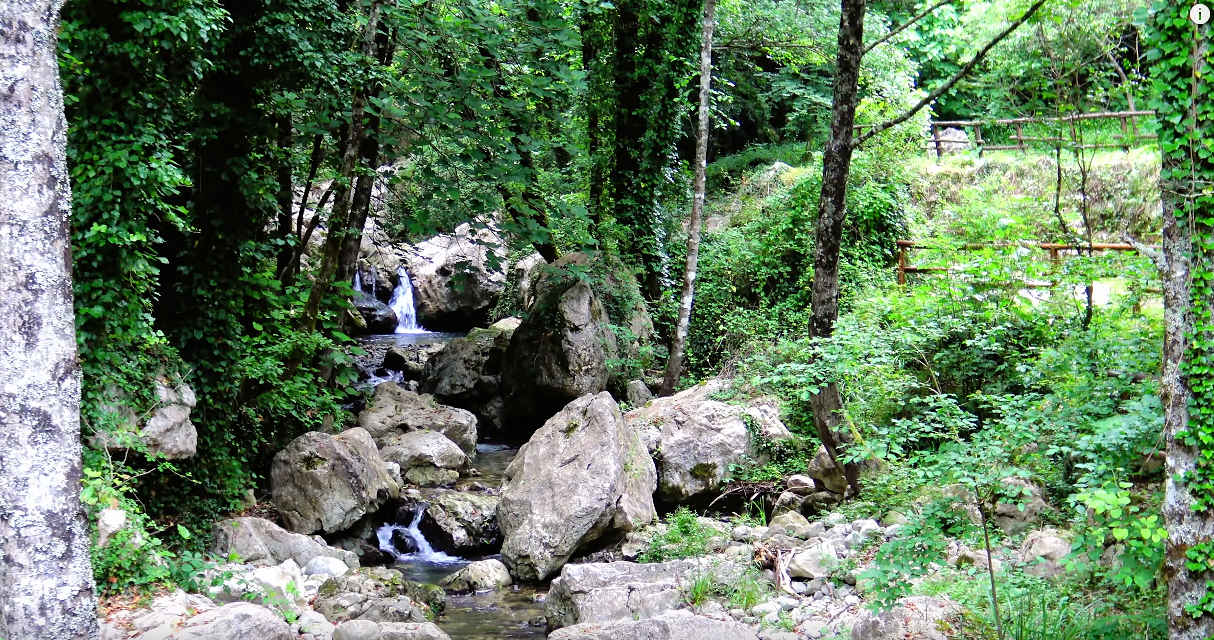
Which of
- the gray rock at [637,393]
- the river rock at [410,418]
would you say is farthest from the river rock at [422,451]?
the gray rock at [637,393]

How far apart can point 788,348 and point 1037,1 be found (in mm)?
4977

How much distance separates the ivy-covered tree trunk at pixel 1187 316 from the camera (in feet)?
14.4

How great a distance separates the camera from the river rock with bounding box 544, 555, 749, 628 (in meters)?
7.11

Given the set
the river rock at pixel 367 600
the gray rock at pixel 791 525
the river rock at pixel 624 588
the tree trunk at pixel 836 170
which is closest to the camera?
the river rock at pixel 624 588

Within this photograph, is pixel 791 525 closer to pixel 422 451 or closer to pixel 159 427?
pixel 422 451

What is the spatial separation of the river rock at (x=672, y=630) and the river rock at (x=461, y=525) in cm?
366

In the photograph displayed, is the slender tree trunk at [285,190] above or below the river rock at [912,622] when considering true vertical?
above

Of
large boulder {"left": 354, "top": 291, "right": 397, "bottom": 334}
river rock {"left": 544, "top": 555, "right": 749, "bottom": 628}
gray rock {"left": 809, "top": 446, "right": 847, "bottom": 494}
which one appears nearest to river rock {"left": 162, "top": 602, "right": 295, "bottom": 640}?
river rock {"left": 544, "top": 555, "right": 749, "bottom": 628}

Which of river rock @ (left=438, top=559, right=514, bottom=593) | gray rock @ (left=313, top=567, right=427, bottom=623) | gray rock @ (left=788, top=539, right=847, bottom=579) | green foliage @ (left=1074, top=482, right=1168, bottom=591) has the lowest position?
river rock @ (left=438, top=559, right=514, bottom=593)

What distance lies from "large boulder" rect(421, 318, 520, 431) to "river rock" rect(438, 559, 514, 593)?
5579 millimetres

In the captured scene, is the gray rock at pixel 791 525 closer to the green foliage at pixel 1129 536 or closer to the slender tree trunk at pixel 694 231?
the green foliage at pixel 1129 536

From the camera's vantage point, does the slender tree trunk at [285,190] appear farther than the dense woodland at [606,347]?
Yes

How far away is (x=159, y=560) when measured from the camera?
258 inches

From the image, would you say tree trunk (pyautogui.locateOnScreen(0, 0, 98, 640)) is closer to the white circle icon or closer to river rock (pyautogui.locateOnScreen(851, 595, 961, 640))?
river rock (pyautogui.locateOnScreen(851, 595, 961, 640))
